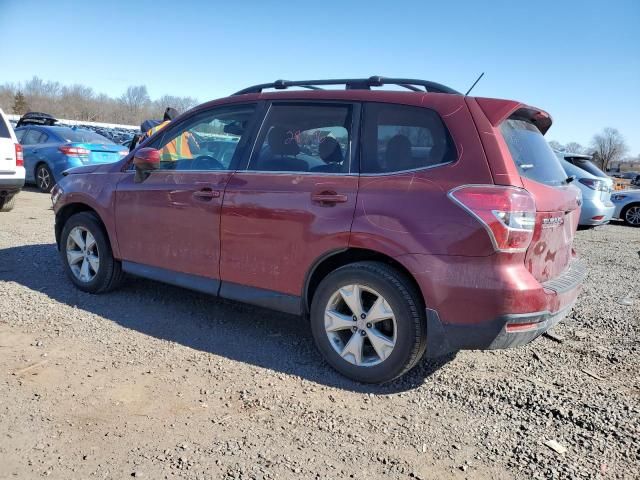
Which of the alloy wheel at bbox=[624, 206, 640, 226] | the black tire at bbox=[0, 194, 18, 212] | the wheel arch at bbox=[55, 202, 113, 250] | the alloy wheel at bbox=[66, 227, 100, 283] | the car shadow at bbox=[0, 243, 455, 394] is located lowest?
the alloy wheel at bbox=[624, 206, 640, 226]

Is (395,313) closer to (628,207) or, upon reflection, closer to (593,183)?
(593,183)

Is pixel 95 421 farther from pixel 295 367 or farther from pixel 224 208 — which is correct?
pixel 224 208

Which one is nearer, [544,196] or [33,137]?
[544,196]

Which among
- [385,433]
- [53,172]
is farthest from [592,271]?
[53,172]

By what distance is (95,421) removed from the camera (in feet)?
9.45

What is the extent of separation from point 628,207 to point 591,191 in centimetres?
435

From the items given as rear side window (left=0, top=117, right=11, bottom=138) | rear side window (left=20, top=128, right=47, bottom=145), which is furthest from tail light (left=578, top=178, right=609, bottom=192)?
rear side window (left=20, top=128, right=47, bottom=145)

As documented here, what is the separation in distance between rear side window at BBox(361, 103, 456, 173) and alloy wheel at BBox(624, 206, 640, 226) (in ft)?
43.7

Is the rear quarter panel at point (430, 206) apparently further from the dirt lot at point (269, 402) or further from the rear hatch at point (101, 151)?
the rear hatch at point (101, 151)

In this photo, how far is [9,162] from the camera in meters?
8.54

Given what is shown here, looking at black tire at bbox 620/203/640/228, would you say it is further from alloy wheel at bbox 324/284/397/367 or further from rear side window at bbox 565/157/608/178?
alloy wheel at bbox 324/284/397/367

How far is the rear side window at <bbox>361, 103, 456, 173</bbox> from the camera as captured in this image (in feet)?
10.7

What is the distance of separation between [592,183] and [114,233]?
9768mm

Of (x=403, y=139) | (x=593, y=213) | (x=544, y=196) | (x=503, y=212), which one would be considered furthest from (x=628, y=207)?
(x=503, y=212)
